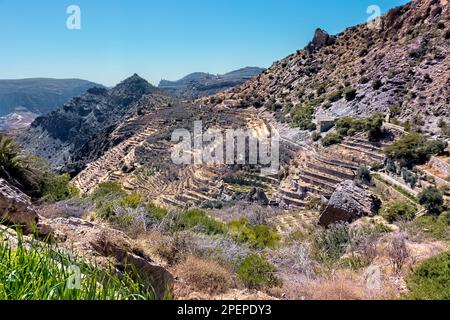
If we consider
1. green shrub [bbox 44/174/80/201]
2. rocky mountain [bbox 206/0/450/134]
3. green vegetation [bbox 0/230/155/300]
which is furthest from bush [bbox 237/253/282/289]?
rocky mountain [bbox 206/0/450/134]

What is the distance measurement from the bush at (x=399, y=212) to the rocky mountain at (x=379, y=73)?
13.0 metres

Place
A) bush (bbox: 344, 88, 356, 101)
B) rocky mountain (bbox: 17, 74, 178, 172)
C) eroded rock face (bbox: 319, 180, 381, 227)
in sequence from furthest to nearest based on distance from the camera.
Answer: rocky mountain (bbox: 17, 74, 178, 172), bush (bbox: 344, 88, 356, 101), eroded rock face (bbox: 319, 180, 381, 227)

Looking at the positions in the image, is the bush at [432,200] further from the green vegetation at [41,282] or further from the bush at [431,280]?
the green vegetation at [41,282]

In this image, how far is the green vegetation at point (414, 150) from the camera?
21.6 meters

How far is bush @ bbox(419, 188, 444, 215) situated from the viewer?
15.2m

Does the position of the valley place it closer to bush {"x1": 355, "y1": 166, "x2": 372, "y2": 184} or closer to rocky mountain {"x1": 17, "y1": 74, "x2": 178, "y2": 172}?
bush {"x1": 355, "y1": 166, "x2": 372, "y2": 184}

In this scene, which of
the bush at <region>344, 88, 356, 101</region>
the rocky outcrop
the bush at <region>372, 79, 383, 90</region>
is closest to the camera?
the bush at <region>372, 79, 383, 90</region>

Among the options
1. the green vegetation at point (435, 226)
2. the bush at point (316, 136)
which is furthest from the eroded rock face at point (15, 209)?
the bush at point (316, 136)

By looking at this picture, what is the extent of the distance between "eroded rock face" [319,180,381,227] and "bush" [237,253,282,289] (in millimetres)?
10724

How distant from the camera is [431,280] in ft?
16.8

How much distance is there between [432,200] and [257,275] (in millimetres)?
13053

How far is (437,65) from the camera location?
34.6m

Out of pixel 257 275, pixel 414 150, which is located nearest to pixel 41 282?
pixel 257 275

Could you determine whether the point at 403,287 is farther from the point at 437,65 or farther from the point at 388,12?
the point at 388,12
